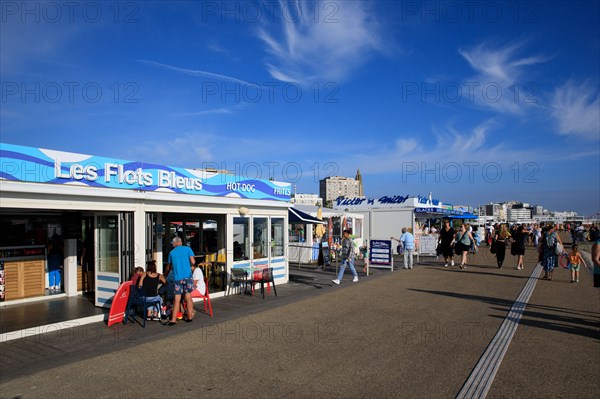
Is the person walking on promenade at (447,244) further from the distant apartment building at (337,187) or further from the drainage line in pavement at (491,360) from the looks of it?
the distant apartment building at (337,187)

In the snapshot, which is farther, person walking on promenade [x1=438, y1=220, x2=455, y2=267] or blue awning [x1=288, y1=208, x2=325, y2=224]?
person walking on promenade [x1=438, y1=220, x2=455, y2=267]

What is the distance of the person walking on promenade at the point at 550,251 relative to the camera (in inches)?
520

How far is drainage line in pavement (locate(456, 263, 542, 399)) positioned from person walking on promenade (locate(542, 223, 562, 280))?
4811 millimetres

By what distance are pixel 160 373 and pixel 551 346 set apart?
5363 mm

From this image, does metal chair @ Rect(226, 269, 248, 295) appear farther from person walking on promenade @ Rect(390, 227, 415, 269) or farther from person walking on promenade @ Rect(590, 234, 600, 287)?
person walking on promenade @ Rect(390, 227, 415, 269)

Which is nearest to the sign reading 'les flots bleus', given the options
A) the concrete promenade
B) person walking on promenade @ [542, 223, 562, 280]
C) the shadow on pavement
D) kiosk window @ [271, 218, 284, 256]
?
kiosk window @ [271, 218, 284, 256]

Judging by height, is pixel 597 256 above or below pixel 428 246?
above

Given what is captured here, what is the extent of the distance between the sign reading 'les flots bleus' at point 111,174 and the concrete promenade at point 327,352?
2524 millimetres

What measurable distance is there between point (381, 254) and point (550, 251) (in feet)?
17.8

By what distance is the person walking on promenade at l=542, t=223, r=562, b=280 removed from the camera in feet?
43.3

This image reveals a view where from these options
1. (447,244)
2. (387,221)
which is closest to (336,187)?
(387,221)

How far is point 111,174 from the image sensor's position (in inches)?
321

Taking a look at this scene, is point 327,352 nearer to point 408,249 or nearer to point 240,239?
point 240,239

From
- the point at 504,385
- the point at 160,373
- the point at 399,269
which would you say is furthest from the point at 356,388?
the point at 399,269
